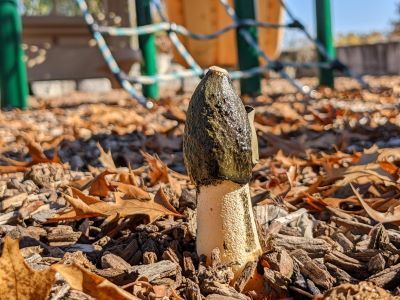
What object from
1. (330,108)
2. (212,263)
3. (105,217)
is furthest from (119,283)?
(330,108)

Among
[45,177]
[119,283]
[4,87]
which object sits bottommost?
[119,283]

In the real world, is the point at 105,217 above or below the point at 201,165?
below

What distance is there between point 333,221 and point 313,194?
0.19m

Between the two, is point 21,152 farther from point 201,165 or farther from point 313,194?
point 201,165

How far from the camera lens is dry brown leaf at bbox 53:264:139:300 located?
0.94m

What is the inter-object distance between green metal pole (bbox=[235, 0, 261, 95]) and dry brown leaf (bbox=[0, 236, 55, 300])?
4.80 m

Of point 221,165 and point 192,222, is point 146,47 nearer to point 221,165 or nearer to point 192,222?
point 192,222

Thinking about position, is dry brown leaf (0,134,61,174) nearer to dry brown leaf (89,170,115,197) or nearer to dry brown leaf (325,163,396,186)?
dry brown leaf (89,170,115,197)

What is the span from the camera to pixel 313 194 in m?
1.71

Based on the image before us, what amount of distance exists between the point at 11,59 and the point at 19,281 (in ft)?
13.3

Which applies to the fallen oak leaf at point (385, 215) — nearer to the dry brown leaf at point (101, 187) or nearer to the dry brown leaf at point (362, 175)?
the dry brown leaf at point (362, 175)

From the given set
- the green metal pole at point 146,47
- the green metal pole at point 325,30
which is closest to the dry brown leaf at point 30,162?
the green metal pole at point 146,47

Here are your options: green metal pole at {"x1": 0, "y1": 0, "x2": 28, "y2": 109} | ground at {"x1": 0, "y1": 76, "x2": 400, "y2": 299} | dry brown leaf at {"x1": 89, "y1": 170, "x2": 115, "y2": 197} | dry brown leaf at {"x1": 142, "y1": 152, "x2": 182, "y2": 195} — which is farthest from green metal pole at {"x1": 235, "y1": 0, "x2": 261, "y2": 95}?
dry brown leaf at {"x1": 89, "y1": 170, "x2": 115, "y2": 197}

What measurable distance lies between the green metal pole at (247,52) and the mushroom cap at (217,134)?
452 cm
